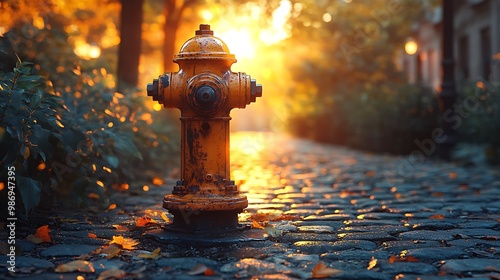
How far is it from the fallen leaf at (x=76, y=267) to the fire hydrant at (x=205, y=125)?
0.97 m

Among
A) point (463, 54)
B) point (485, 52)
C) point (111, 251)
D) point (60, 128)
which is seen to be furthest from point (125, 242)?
point (463, 54)

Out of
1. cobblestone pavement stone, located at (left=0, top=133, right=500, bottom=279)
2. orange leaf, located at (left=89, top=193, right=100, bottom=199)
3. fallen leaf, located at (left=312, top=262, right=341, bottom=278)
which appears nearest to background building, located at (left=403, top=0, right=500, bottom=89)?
cobblestone pavement stone, located at (left=0, top=133, right=500, bottom=279)

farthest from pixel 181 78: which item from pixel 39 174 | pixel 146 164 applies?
pixel 146 164

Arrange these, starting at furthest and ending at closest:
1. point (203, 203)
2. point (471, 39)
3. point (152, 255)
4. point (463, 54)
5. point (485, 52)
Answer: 1. point (463, 54)
2. point (471, 39)
3. point (485, 52)
4. point (203, 203)
5. point (152, 255)

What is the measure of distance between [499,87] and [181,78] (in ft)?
28.3

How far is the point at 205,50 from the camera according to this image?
4418 mm

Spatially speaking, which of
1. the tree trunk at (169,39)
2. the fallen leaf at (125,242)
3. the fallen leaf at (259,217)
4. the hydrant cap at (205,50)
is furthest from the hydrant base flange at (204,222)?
the tree trunk at (169,39)

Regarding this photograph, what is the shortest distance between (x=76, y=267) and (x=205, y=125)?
146 cm

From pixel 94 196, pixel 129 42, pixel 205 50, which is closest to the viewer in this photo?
pixel 205 50

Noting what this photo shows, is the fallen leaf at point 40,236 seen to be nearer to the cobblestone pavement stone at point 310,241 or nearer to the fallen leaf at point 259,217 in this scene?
the cobblestone pavement stone at point 310,241

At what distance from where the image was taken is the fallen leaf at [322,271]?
332 centimetres

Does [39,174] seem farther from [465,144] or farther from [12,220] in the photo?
[465,144]

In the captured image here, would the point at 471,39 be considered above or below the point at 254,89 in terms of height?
above

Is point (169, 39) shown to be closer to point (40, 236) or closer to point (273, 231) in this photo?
point (273, 231)
